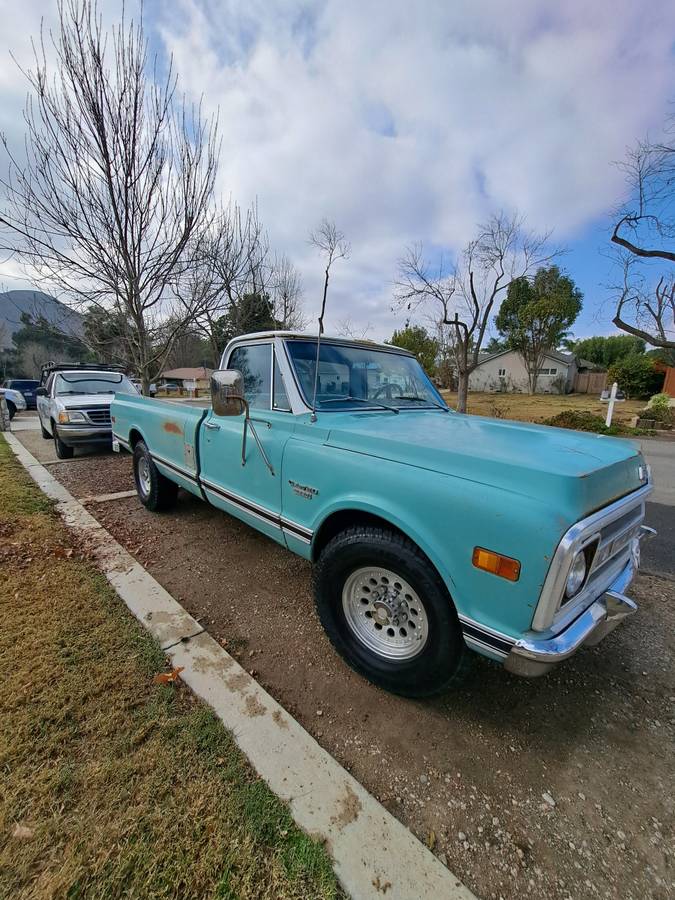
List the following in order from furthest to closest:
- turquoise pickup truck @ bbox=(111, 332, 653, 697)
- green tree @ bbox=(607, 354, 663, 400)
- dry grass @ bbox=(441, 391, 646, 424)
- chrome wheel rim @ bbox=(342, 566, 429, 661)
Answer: green tree @ bbox=(607, 354, 663, 400) → dry grass @ bbox=(441, 391, 646, 424) → chrome wheel rim @ bbox=(342, 566, 429, 661) → turquoise pickup truck @ bbox=(111, 332, 653, 697)

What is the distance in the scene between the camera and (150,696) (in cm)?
208

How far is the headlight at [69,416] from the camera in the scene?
7402 millimetres

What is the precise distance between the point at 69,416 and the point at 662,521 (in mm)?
10057

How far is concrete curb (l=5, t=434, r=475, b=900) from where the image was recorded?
1385mm

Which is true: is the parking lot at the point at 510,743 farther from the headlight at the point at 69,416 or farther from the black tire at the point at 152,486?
the headlight at the point at 69,416

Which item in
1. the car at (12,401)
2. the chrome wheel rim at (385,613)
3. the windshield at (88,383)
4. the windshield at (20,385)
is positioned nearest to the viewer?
the chrome wheel rim at (385,613)

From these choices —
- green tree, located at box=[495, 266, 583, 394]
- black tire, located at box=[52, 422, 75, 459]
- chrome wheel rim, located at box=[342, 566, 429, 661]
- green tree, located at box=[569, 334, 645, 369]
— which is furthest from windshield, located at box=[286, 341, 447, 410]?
green tree, located at box=[569, 334, 645, 369]

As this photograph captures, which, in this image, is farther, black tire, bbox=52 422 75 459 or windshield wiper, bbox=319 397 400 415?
black tire, bbox=52 422 75 459

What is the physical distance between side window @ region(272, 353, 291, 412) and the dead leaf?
184 centimetres

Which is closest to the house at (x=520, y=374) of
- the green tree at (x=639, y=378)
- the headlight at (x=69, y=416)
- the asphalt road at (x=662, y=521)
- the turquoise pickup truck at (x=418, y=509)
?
the green tree at (x=639, y=378)

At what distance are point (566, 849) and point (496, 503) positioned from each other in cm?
141

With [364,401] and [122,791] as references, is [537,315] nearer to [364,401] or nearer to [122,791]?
[364,401]

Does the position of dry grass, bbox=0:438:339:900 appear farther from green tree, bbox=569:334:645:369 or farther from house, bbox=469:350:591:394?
green tree, bbox=569:334:645:369

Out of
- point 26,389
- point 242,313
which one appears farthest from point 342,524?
point 26,389
